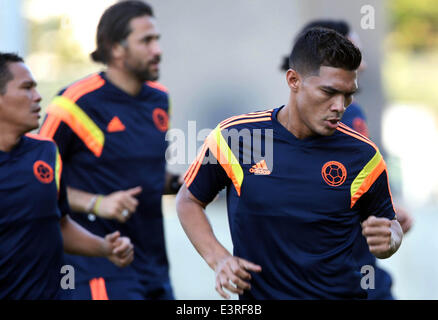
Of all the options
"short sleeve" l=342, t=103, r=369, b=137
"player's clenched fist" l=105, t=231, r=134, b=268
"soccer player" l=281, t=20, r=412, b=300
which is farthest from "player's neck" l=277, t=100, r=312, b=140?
"player's clenched fist" l=105, t=231, r=134, b=268

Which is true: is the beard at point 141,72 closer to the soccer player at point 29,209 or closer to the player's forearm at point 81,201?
the player's forearm at point 81,201

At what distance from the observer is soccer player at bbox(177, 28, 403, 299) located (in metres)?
4.03

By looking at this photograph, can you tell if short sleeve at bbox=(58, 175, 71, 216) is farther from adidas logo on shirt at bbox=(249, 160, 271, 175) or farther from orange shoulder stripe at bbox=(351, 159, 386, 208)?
orange shoulder stripe at bbox=(351, 159, 386, 208)

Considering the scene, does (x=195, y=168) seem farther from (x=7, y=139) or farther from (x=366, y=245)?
(x=366, y=245)

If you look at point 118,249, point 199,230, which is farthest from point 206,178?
point 118,249

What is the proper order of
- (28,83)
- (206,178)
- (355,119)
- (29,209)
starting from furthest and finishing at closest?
(355,119) < (28,83) < (29,209) < (206,178)

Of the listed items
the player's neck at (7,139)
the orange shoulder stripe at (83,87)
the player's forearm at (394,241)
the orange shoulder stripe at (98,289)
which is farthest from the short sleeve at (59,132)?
the player's forearm at (394,241)

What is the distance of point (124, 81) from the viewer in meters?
6.03

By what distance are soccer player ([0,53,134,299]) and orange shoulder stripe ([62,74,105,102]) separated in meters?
0.76

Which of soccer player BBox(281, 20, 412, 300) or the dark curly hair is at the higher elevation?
the dark curly hair

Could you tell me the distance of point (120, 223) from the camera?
224 inches

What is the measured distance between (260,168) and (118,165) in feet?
5.98

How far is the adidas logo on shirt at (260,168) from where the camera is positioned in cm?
412

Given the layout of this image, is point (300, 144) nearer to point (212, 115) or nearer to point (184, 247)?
point (184, 247)
